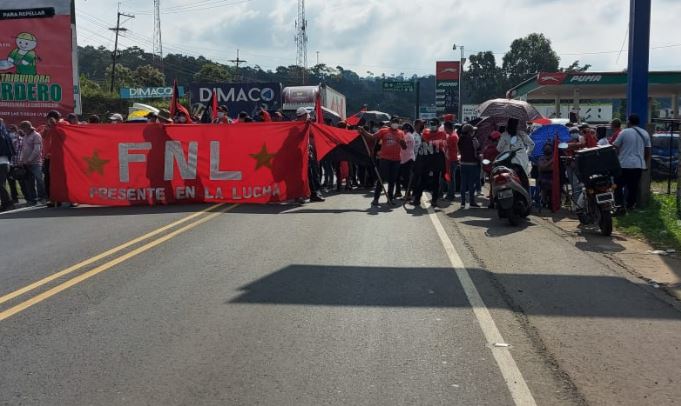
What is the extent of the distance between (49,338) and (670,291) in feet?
20.6

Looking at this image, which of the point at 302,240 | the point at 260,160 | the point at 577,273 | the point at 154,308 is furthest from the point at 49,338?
the point at 260,160

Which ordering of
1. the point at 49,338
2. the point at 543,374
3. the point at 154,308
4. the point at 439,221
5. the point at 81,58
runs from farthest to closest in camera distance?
1. the point at 81,58
2. the point at 439,221
3. the point at 154,308
4. the point at 49,338
5. the point at 543,374

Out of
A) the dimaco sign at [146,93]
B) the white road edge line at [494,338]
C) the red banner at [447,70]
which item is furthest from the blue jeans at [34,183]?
the red banner at [447,70]

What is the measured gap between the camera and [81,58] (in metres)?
115

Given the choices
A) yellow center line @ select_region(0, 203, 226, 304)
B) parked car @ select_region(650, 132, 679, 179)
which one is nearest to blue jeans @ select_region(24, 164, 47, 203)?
yellow center line @ select_region(0, 203, 226, 304)

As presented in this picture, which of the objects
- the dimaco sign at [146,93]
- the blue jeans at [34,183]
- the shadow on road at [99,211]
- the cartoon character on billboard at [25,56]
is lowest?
the shadow on road at [99,211]

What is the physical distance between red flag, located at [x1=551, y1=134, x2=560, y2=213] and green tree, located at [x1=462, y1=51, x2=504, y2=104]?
9600 centimetres

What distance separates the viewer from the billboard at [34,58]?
26.4 meters

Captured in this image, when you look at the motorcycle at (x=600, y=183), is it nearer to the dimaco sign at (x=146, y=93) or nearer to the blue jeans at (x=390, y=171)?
the blue jeans at (x=390, y=171)

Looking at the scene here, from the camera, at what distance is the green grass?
35.2 feet

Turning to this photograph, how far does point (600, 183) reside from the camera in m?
11.1

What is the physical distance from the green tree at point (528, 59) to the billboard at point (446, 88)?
89.0ft

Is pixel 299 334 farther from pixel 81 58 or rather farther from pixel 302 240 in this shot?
pixel 81 58

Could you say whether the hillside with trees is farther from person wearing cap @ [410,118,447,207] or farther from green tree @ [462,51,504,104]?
person wearing cap @ [410,118,447,207]
